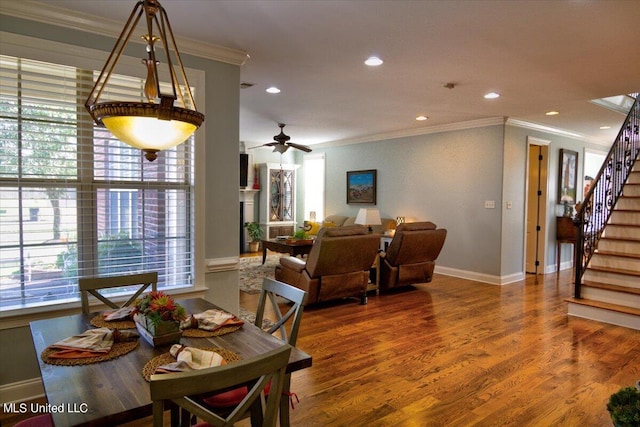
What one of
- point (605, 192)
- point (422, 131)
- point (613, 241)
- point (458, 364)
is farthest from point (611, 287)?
point (422, 131)

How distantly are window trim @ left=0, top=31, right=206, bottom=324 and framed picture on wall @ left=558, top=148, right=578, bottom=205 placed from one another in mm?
6531

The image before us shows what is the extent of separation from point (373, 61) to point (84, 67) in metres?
2.26

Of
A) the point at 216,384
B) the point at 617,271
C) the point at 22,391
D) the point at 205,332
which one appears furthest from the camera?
the point at 617,271

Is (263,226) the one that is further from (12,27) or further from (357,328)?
(12,27)

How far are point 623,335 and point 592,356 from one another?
0.86m

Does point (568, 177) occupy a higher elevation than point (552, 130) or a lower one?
lower

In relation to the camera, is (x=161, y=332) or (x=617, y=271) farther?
(x=617, y=271)

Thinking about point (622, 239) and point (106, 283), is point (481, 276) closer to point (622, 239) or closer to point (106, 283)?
point (622, 239)

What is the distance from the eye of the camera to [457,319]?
4480 millimetres

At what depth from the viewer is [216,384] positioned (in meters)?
1.13

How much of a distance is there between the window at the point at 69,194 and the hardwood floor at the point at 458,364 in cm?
117

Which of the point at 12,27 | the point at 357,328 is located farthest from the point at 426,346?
the point at 12,27

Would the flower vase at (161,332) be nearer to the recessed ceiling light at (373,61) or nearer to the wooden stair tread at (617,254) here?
the recessed ceiling light at (373,61)

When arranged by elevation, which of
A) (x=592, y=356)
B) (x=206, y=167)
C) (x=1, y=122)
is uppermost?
(x=1, y=122)
